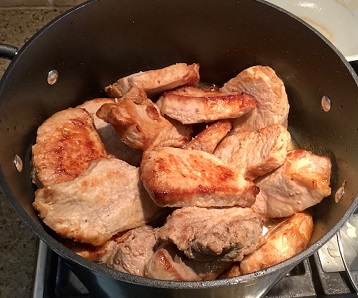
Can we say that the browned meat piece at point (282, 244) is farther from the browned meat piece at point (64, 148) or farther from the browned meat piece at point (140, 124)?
the browned meat piece at point (64, 148)

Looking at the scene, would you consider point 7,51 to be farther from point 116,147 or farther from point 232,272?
point 232,272

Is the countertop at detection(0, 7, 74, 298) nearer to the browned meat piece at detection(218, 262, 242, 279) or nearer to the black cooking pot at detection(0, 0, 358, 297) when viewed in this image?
the black cooking pot at detection(0, 0, 358, 297)

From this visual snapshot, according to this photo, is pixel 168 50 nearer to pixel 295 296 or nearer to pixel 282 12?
pixel 282 12

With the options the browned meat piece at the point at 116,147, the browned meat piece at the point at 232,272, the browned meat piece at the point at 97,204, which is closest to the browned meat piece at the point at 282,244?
the browned meat piece at the point at 232,272

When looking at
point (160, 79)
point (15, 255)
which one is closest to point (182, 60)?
point (160, 79)

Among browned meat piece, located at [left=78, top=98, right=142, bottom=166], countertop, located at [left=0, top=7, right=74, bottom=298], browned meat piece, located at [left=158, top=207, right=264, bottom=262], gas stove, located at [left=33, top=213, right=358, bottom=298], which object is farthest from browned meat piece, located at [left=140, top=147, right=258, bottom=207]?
countertop, located at [left=0, top=7, right=74, bottom=298]
